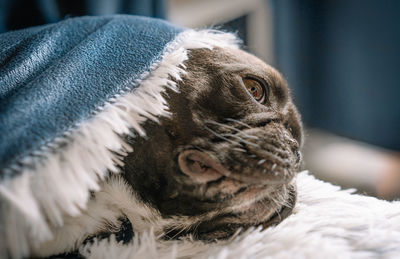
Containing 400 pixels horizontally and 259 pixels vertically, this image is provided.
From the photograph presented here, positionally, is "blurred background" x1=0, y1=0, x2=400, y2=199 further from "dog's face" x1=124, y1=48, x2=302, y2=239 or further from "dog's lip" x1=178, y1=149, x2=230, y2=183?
"dog's lip" x1=178, y1=149, x2=230, y2=183

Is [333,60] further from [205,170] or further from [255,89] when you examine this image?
[205,170]

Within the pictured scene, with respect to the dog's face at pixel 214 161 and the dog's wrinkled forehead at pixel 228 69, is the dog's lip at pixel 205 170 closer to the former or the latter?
the dog's face at pixel 214 161

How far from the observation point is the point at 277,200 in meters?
0.79

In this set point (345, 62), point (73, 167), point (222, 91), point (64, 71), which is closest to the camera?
point (73, 167)

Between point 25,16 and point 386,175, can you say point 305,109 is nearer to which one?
point 386,175

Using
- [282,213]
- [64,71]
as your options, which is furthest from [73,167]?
[282,213]

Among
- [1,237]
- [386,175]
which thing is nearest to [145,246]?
[1,237]

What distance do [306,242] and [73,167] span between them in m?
0.45

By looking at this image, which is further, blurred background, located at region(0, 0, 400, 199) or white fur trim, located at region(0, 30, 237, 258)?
blurred background, located at region(0, 0, 400, 199)

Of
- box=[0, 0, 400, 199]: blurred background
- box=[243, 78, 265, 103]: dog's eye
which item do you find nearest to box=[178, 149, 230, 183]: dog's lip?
box=[243, 78, 265, 103]: dog's eye

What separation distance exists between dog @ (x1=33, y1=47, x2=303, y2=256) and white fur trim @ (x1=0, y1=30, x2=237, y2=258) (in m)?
0.05

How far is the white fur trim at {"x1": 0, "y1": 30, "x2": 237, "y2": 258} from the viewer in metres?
0.51

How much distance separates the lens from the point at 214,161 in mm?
720

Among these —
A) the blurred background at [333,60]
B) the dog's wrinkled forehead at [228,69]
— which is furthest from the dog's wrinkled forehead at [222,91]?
the blurred background at [333,60]
